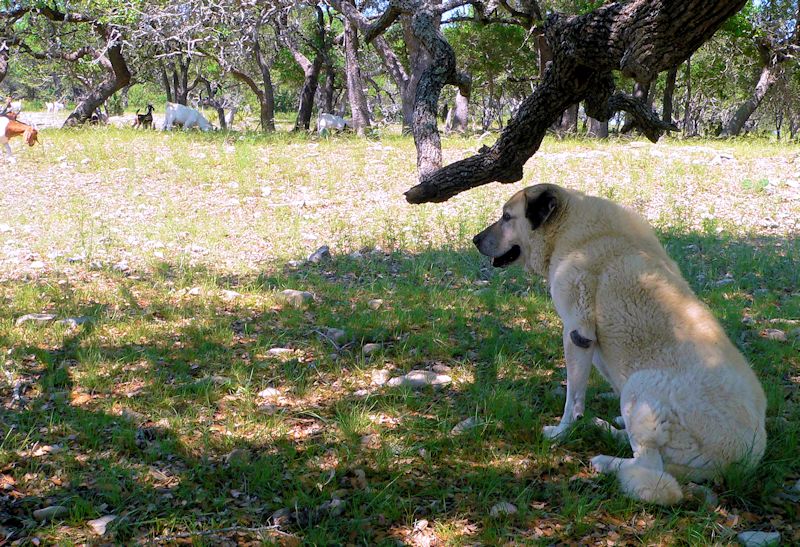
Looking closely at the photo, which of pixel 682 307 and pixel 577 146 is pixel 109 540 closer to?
pixel 682 307

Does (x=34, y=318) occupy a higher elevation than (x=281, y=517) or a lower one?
higher

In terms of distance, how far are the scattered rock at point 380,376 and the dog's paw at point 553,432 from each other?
1443 millimetres

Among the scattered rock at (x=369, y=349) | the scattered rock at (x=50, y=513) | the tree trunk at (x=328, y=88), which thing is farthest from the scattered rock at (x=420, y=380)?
the tree trunk at (x=328, y=88)

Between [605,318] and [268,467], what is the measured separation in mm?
2278

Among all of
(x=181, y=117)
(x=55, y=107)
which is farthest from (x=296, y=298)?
(x=55, y=107)

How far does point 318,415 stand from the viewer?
4863mm

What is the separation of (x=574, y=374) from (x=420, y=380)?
1357 millimetres

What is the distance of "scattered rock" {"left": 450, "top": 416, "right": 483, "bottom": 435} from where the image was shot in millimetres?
4559

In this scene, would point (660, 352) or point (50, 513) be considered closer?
point (50, 513)

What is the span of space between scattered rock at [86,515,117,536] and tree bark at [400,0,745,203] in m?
3.67

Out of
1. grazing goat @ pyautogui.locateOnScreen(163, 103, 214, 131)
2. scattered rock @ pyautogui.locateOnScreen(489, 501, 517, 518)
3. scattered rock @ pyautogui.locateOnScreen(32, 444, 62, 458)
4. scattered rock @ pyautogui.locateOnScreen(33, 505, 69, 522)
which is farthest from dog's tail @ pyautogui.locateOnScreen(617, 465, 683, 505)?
grazing goat @ pyautogui.locateOnScreen(163, 103, 214, 131)

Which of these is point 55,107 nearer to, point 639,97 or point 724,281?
point 639,97

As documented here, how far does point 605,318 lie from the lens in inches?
170

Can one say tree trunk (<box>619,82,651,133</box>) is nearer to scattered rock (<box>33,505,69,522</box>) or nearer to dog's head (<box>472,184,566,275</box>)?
dog's head (<box>472,184,566,275</box>)
